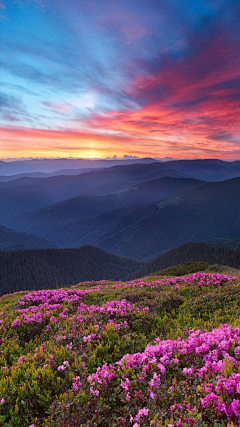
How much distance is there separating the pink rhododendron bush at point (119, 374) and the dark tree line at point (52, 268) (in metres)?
78.8

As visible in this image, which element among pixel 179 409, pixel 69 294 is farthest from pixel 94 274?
pixel 179 409

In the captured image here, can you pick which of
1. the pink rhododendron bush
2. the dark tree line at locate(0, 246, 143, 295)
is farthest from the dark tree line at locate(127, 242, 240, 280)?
the pink rhododendron bush

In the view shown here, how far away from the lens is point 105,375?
4953 millimetres

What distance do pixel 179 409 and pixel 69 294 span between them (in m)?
11.1

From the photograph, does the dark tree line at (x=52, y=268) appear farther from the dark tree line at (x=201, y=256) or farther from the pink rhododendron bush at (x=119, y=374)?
the pink rhododendron bush at (x=119, y=374)

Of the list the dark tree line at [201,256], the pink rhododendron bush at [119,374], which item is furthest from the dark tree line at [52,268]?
the pink rhododendron bush at [119,374]

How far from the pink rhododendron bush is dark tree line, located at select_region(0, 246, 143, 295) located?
3102 inches

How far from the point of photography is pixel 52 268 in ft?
444

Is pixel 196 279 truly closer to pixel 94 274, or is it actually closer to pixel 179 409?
pixel 179 409

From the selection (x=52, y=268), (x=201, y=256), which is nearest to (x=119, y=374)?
(x=201, y=256)

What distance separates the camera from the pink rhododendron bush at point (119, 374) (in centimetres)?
385

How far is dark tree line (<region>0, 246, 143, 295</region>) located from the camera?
112m

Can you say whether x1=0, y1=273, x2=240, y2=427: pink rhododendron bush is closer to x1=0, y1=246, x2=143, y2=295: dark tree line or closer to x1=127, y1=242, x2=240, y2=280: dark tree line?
x1=0, y1=246, x2=143, y2=295: dark tree line

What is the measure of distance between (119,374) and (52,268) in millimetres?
140940
